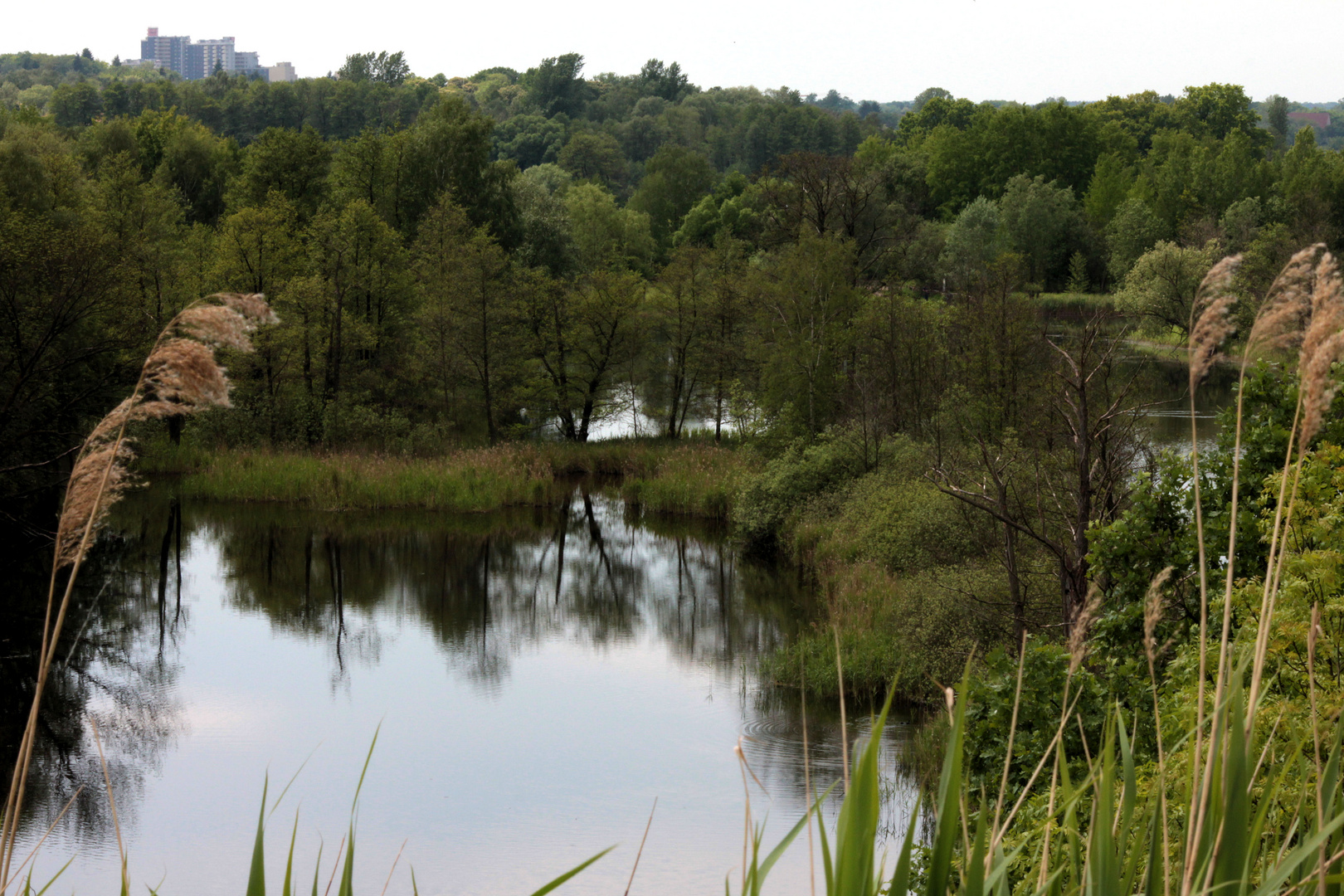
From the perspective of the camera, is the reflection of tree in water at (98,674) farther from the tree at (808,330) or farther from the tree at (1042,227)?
the tree at (1042,227)

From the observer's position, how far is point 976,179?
7588 cm

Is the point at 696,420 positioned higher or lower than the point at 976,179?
lower

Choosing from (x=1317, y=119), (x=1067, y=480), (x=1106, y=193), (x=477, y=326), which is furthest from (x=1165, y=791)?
(x=1317, y=119)

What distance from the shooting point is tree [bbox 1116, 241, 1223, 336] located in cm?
3919

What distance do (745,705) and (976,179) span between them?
67.1m

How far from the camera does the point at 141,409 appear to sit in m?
2.10

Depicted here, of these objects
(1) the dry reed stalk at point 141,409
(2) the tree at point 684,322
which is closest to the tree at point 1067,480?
(1) the dry reed stalk at point 141,409

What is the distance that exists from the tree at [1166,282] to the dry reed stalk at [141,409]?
124 feet

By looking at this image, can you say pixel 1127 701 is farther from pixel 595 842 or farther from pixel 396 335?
pixel 396 335

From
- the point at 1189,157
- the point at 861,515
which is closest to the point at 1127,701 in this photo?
the point at 861,515

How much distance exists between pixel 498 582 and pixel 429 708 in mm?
5991

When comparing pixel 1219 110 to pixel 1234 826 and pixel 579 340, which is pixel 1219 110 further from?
pixel 1234 826

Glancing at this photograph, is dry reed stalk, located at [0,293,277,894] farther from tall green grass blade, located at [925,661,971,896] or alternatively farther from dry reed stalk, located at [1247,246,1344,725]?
dry reed stalk, located at [1247,246,1344,725]

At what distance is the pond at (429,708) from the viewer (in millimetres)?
11344
